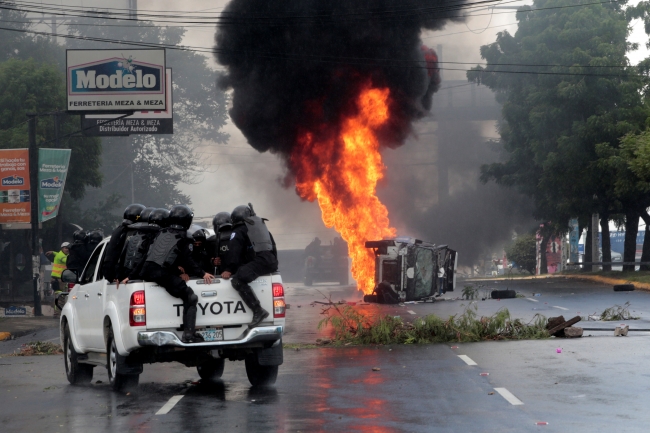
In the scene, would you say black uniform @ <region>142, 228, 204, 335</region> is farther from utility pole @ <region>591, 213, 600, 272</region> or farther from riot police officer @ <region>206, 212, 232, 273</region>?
utility pole @ <region>591, 213, 600, 272</region>

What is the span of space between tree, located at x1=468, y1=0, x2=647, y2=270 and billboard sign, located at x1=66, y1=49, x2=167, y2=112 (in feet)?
52.4

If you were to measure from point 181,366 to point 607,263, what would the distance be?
32516 mm

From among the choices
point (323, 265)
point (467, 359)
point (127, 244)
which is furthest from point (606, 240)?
point (127, 244)

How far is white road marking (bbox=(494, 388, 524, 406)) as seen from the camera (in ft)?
30.5

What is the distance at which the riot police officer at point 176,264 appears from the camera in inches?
402

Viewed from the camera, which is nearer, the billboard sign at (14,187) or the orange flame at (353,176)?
the billboard sign at (14,187)

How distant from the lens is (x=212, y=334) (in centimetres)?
1041

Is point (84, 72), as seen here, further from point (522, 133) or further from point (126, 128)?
point (522, 133)

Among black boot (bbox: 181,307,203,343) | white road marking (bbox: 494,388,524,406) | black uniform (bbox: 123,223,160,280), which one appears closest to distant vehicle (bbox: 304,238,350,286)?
black uniform (bbox: 123,223,160,280)

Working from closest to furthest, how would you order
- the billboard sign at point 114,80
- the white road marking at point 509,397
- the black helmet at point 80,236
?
the white road marking at point 509,397, the black helmet at point 80,236, the billboard sign at point 114,80

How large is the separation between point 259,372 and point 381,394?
1677 millimetres

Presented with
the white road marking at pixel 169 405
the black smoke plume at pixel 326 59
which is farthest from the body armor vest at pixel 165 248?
the black smoke plume at pixel 326 59

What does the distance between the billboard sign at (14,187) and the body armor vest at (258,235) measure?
21.4 metres

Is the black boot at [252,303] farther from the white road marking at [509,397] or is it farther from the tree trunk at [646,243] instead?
the tree trunk at [646,243]
